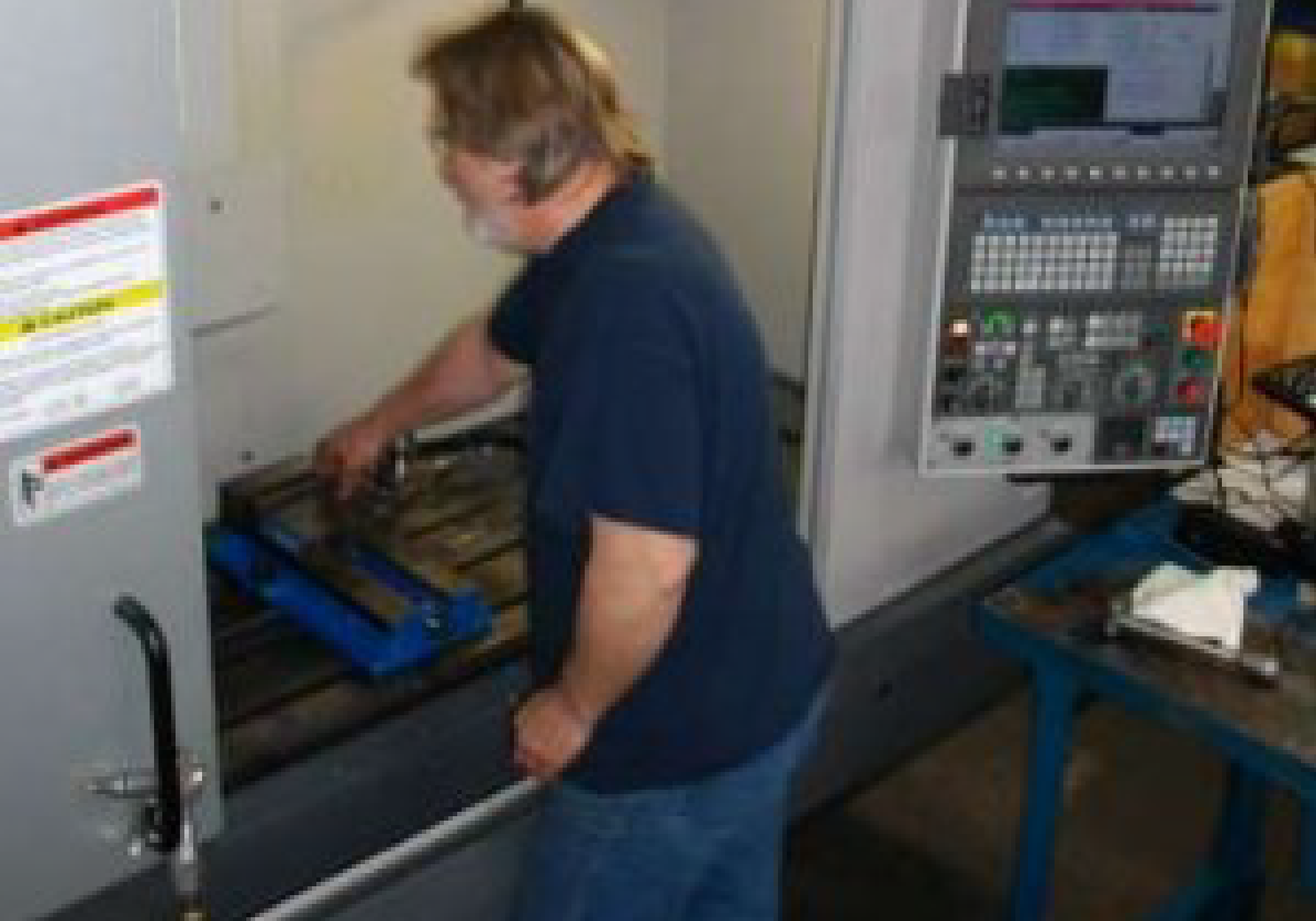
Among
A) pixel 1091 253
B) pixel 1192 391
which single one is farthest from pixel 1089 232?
pixel 1192 391

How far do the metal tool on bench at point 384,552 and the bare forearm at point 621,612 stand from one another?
0.64m

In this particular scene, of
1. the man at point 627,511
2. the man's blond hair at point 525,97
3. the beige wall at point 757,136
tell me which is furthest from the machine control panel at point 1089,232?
the beige wall at point 757,136

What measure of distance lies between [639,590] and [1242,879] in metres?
1.36

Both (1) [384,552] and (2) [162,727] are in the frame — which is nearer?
(2) [162,727]

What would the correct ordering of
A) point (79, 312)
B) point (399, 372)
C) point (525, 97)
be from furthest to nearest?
point (399, 372) < point (525, 97) < point (79, 312)

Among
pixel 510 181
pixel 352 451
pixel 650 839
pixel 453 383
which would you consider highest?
pixel 510 181

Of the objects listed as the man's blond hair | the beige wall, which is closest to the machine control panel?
the man's blond hair

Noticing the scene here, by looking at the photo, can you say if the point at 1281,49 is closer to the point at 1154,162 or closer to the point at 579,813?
the point at 1154,162

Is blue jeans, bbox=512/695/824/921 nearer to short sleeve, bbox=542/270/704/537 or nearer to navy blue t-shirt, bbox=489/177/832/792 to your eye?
navy blue t-shirt, bbox=489/177/832/792

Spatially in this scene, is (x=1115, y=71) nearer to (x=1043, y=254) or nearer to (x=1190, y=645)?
(x=1043, y=254)

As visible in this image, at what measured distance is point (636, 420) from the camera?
5.43ft

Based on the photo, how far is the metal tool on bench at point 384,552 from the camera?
242 centimetres

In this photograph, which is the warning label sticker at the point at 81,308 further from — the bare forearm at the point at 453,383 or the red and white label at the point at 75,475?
the bare forearm at the point at 453,383

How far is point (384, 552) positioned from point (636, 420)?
3.20ft
